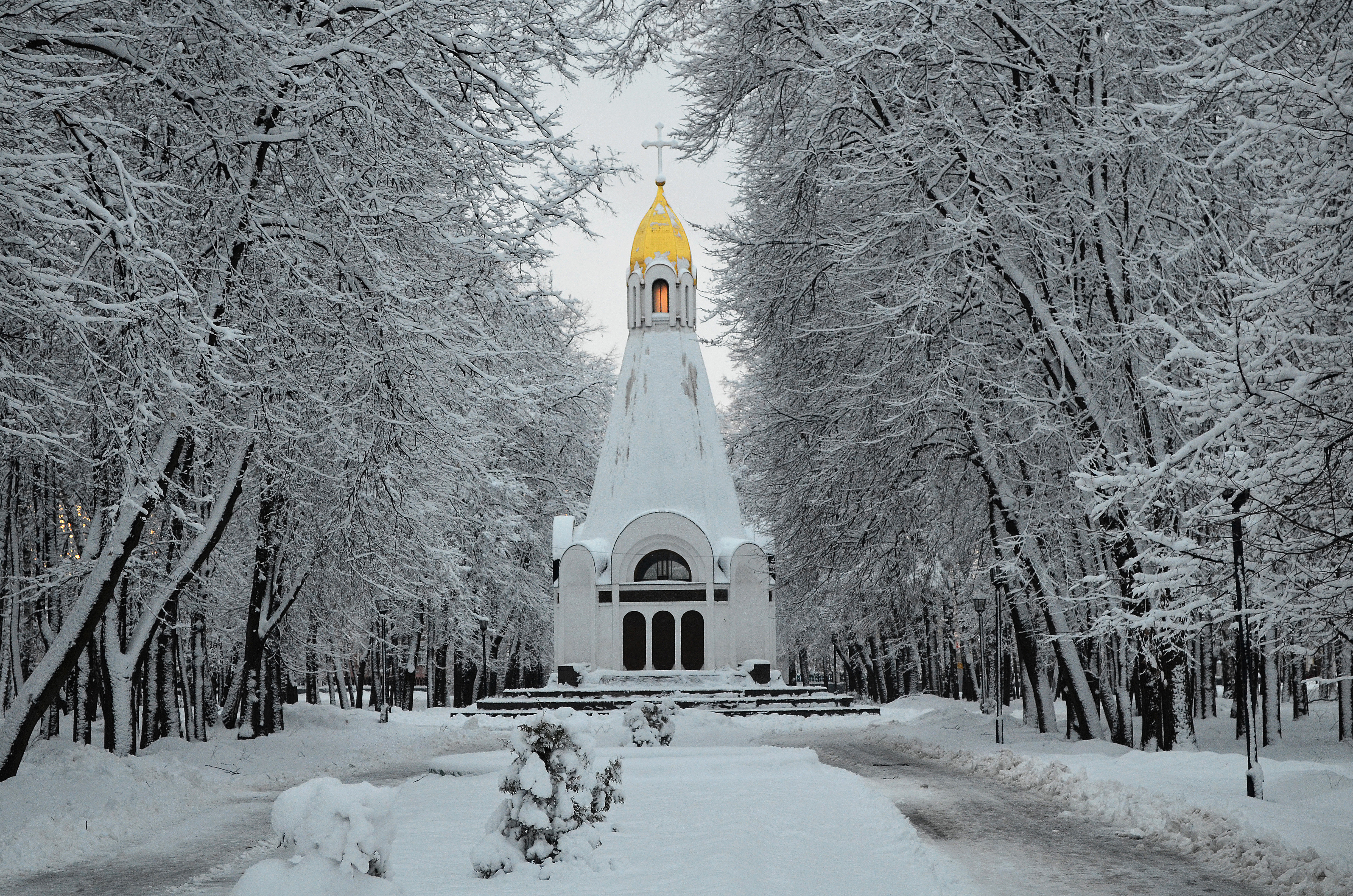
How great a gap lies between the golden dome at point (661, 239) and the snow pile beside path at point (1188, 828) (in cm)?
2748

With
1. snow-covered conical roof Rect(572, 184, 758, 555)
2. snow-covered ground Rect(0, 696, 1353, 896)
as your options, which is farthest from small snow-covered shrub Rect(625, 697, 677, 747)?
snow-covered conical roof Rect(572, 184, 758, 555)

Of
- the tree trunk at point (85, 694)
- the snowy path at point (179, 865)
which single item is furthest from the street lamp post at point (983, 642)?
the tree trunk at point (85, 694)

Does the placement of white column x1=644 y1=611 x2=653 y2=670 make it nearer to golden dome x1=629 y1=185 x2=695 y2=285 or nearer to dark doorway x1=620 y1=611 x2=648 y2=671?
dark doorway x1=620 y1=611 x2=648 y2=671

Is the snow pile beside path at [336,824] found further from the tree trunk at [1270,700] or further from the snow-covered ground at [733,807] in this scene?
the tree trunk at [1270,700]

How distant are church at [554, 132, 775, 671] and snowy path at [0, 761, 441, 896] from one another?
2429cm

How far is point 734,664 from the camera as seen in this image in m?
37.9

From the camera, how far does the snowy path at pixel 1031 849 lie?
8773 mm

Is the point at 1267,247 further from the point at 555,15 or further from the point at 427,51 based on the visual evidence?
the point at 427,51

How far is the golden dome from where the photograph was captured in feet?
138

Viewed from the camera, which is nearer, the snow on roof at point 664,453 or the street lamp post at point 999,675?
the street lamp post at point 999,675

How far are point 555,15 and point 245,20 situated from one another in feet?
13.0

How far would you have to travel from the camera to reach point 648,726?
21.3 m

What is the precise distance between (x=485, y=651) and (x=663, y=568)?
7434 millimetres

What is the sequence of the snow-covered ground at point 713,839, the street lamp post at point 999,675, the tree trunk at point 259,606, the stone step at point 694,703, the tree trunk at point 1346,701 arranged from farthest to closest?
the stone step at point 694,703, the tree trunk at point 259,606, the tree trunk at point 1346,701, the street lamp post at point 999,675, the snow-covered ground at point 713,839
